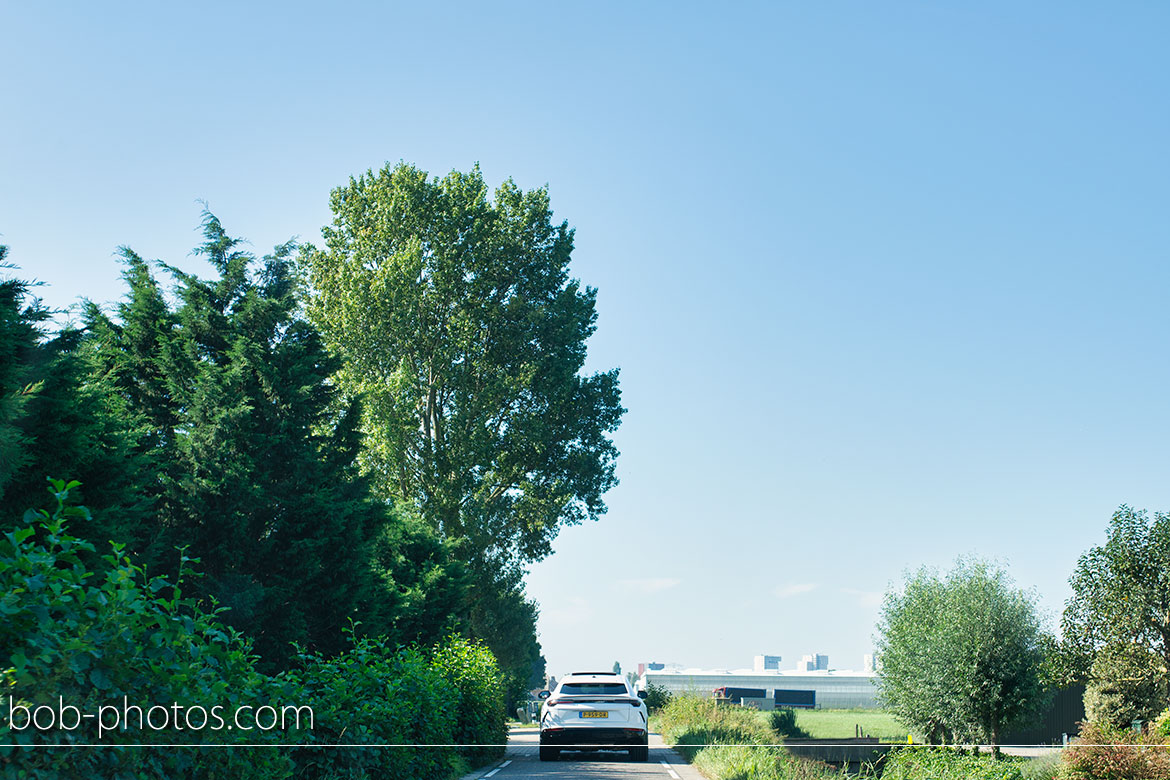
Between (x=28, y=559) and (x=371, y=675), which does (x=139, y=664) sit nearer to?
(x=28, y=559)

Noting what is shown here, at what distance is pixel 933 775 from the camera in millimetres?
17891

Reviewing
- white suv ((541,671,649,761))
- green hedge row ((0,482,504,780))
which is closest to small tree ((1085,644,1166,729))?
white suv ((541,671,649,761))

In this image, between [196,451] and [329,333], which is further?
[329,333]

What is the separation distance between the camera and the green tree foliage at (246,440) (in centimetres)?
1759

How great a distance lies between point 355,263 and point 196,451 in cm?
1848

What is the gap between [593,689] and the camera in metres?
18.7

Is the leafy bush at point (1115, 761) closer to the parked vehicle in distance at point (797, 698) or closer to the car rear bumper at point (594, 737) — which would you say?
the car rear bumper at point (594, 737)

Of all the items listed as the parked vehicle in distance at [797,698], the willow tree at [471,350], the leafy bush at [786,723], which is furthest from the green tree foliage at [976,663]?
the parked vehicle in distance at [797,698]

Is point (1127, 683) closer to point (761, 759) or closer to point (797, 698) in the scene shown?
point (761, 759)

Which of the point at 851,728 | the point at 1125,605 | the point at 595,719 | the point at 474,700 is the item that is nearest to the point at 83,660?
the point at 595,719

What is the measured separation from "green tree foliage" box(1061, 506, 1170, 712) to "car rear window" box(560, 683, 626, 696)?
71.0 feet

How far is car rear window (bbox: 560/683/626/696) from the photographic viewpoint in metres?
18.5

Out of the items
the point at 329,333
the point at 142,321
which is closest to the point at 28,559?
the point at 142,321

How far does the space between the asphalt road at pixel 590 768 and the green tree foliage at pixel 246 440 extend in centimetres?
470
